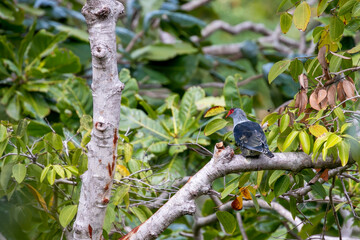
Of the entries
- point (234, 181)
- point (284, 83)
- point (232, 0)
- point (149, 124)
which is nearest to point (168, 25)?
point (284, 83)

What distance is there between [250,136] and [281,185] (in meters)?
0.19

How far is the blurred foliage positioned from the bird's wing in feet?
0.18

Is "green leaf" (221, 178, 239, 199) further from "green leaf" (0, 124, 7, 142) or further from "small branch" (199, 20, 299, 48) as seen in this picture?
"small branch" (199, 20, 299, 48)

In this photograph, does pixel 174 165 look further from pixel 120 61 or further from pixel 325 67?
pixel 120 61

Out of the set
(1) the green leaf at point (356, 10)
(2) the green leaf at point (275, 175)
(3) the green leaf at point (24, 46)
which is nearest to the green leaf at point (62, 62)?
(3) the green leaf at point (24, 46)

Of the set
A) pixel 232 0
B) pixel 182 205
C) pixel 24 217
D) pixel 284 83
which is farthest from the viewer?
pixel 232 0

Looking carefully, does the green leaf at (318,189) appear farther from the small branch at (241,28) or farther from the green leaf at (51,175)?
the small branch at (241,28)

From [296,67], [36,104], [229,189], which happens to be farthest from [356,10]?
[36,104]

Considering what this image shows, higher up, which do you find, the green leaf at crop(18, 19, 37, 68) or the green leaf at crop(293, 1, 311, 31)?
the green leaf at crop(293, 1, 311, 31)

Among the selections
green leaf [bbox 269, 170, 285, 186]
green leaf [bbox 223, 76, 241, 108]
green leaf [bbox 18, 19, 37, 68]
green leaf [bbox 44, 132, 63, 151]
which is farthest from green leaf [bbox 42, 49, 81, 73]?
green leaf [bbox 269, 170, 285, 186]

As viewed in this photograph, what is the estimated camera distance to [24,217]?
163 cm

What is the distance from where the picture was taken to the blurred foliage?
1.42 m

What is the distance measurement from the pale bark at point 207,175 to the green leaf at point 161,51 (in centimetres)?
176

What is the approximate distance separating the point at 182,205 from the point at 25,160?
0.69 metres
